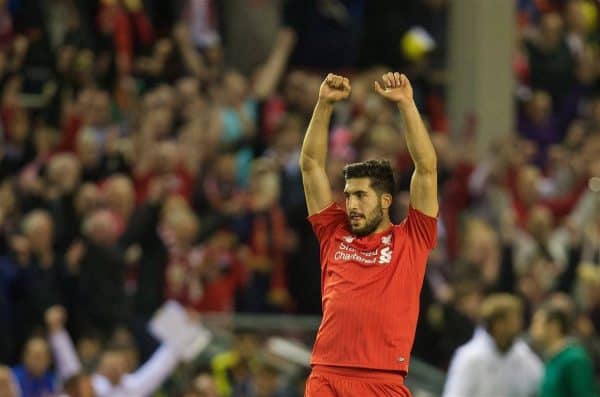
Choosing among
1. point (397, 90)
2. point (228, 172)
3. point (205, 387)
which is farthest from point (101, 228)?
point (397, 90)

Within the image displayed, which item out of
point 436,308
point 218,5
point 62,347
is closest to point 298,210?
point 436,308

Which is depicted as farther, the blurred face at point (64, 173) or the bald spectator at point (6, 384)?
the blurred face at point (64, 173)

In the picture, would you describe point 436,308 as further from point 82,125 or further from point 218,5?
point 218,5

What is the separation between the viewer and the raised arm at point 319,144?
381 inches

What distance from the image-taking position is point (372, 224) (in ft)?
31.5

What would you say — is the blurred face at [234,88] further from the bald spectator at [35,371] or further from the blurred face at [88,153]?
the bald spectator at [35,371]

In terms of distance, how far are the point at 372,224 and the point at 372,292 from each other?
377 millimetres

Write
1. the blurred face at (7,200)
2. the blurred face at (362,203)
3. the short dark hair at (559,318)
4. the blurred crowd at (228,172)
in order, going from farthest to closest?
the blurred face at (7,200)
the blurred crowd at (228,172)
the short dark hair at (559,318)
the blurred face at (362,203)

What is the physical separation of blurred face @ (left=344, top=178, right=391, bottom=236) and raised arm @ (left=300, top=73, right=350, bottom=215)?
11.2 inches

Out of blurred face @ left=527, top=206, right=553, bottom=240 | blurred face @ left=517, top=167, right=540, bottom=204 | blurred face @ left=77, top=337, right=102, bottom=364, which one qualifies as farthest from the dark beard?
blurred face @ left=517, top=167, right=540, bottom=204

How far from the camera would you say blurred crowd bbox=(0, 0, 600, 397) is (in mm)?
13883

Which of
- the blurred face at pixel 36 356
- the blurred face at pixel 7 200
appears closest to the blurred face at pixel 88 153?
the blurred face at pixel 7 200

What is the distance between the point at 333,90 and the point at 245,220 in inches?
226

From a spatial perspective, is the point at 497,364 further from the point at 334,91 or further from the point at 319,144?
the point at 334,91
